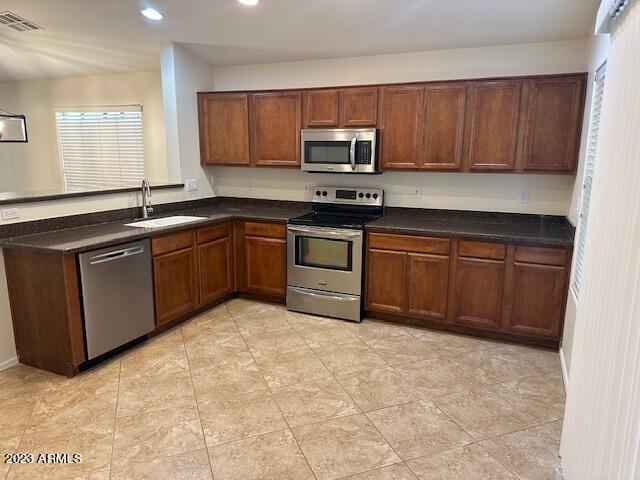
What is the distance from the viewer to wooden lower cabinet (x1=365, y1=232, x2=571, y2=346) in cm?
324

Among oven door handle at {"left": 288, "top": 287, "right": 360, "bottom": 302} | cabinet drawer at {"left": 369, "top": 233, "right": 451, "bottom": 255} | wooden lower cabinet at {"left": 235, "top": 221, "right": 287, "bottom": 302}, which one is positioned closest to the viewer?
cabinet drawer at {"left": 369, "top": 233, "right": 451, "bottom": 255}

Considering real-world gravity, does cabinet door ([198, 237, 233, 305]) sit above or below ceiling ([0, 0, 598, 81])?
below

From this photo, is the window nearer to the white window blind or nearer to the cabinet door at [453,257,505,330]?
the cabinet door at [453,257,505,330]

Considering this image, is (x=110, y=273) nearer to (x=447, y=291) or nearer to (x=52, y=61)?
(x=447, y=291)

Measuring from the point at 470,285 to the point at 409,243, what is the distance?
0.60 m

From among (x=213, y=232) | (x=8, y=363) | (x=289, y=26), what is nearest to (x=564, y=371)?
(x=213, y=232)

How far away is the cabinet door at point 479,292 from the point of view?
3.39 m

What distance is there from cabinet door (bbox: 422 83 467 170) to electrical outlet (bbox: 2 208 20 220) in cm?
319

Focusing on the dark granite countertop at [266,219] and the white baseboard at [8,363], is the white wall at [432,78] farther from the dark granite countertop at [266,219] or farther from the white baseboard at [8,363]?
the white baseboard at [8,363]

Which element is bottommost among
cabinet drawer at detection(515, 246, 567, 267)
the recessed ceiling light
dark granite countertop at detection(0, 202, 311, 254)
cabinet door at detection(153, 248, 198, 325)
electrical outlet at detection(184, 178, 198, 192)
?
cabinet door at detection(153, 248, 198, 325)

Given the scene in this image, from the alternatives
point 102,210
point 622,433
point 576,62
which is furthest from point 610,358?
point 102,210

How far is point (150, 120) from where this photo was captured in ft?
17.8

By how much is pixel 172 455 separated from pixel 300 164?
286cm

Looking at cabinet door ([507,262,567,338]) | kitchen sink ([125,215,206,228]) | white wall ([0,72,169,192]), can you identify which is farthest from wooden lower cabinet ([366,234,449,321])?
white wall ([0,72,169,192])
